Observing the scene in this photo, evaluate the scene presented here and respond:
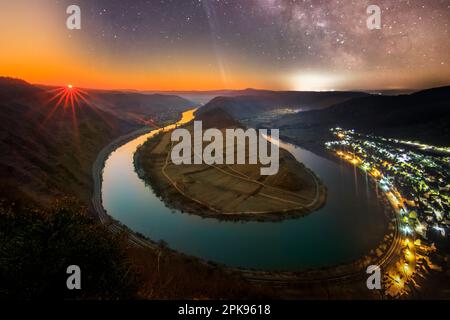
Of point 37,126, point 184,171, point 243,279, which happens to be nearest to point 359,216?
point 243,279

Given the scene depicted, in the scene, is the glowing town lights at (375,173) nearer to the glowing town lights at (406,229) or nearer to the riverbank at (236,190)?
the riverbank at (236,190)

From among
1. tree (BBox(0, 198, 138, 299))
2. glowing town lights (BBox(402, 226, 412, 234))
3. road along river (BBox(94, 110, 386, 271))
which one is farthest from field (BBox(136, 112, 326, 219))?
tree (BBox(0, 198, 138, 299))

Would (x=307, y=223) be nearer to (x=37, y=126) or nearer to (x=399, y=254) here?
(x=399, y=254)

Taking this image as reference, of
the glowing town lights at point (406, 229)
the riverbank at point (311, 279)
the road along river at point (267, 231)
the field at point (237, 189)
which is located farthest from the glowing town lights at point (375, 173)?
the riverbank at point (311, 279)

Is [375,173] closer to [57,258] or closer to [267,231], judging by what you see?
[267,231]

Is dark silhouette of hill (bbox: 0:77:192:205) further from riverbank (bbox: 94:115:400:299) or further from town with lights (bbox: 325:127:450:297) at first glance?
town with lights (bbox: 325:127:450:297)

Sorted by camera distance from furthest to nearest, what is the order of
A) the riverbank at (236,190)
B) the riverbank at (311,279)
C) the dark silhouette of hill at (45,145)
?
1. the riverbank at (236,190)
2. the dark silhouette of hill at (45,145)
3. the riverbank at (311,279)

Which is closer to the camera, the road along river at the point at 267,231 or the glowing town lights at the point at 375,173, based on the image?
the road along river at the point at 267,231
